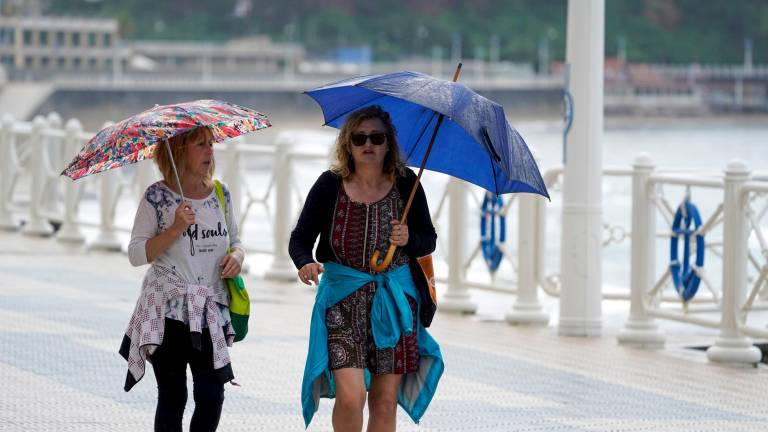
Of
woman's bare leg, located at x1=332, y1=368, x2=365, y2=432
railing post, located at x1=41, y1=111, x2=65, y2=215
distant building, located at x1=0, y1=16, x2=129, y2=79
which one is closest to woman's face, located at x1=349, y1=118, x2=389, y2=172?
woman's bare leg, located at x1=332, y1=368, x2=365, y2=432

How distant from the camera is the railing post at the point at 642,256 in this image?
839 centimetres

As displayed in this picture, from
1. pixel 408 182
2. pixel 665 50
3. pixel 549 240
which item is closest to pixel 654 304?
pixel 408 182

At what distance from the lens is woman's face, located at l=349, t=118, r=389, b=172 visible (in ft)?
13.8

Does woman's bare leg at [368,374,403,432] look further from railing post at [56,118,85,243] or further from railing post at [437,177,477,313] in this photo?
railing post at [56,118,85,243]

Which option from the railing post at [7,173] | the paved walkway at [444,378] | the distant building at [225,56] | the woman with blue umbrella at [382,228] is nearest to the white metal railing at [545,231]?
the paved walkway at [444,378]

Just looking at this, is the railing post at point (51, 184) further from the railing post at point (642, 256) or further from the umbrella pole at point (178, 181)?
the umbrella pole at point (178, 181)

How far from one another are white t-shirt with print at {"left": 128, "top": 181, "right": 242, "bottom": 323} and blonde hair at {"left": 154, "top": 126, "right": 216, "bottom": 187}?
0.14ft

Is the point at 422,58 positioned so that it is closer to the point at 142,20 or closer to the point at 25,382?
the point at 142,20

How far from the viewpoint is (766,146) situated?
100688 millimetres

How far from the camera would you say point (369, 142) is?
4.20m

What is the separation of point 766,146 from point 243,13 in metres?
55.3

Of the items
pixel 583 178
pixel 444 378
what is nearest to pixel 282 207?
pixel 583 178

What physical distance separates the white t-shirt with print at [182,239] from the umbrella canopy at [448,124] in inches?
19.1

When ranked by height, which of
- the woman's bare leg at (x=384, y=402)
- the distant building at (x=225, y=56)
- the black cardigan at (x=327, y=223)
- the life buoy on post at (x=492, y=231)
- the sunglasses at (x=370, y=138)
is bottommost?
the woman's bare leg at (x=384, y=402)
